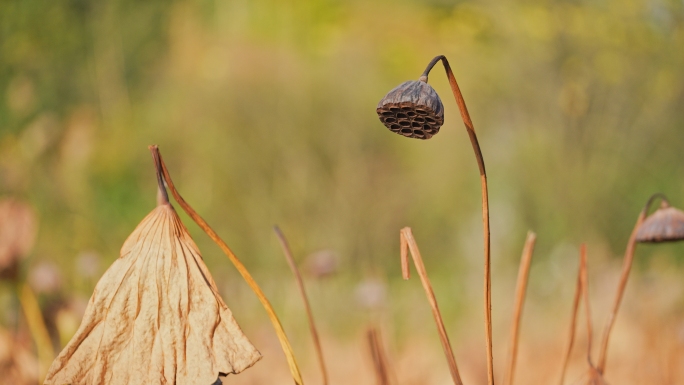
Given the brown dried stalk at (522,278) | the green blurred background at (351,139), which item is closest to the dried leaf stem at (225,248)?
the brown dried stalk at (522,278)

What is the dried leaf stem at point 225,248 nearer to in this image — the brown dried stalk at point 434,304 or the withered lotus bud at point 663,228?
the brown dried stalk at point 434,304

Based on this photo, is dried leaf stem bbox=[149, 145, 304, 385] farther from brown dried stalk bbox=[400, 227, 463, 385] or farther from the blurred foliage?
the blurred foliage

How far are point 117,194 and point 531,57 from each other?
195cm

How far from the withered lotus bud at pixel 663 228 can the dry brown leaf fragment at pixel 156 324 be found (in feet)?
0.84

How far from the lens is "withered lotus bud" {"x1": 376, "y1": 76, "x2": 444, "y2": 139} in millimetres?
273

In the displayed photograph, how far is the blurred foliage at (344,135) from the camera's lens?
2.52m

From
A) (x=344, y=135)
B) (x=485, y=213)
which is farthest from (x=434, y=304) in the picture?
(x=344, y=135)

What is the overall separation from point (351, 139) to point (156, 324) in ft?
9.31

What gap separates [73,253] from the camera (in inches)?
90.6

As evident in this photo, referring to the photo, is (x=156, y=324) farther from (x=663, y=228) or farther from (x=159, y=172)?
(x=663, y=228)

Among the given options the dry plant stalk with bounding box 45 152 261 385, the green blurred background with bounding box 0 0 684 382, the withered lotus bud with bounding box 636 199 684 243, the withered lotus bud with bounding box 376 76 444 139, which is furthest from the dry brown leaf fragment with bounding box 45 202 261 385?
the green blurred background with bounding box 0 0 684 382

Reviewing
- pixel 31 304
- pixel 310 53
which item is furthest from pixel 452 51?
pixel 31 304

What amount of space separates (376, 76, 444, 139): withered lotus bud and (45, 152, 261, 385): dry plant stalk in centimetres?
11

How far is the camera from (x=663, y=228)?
1.29 feet
